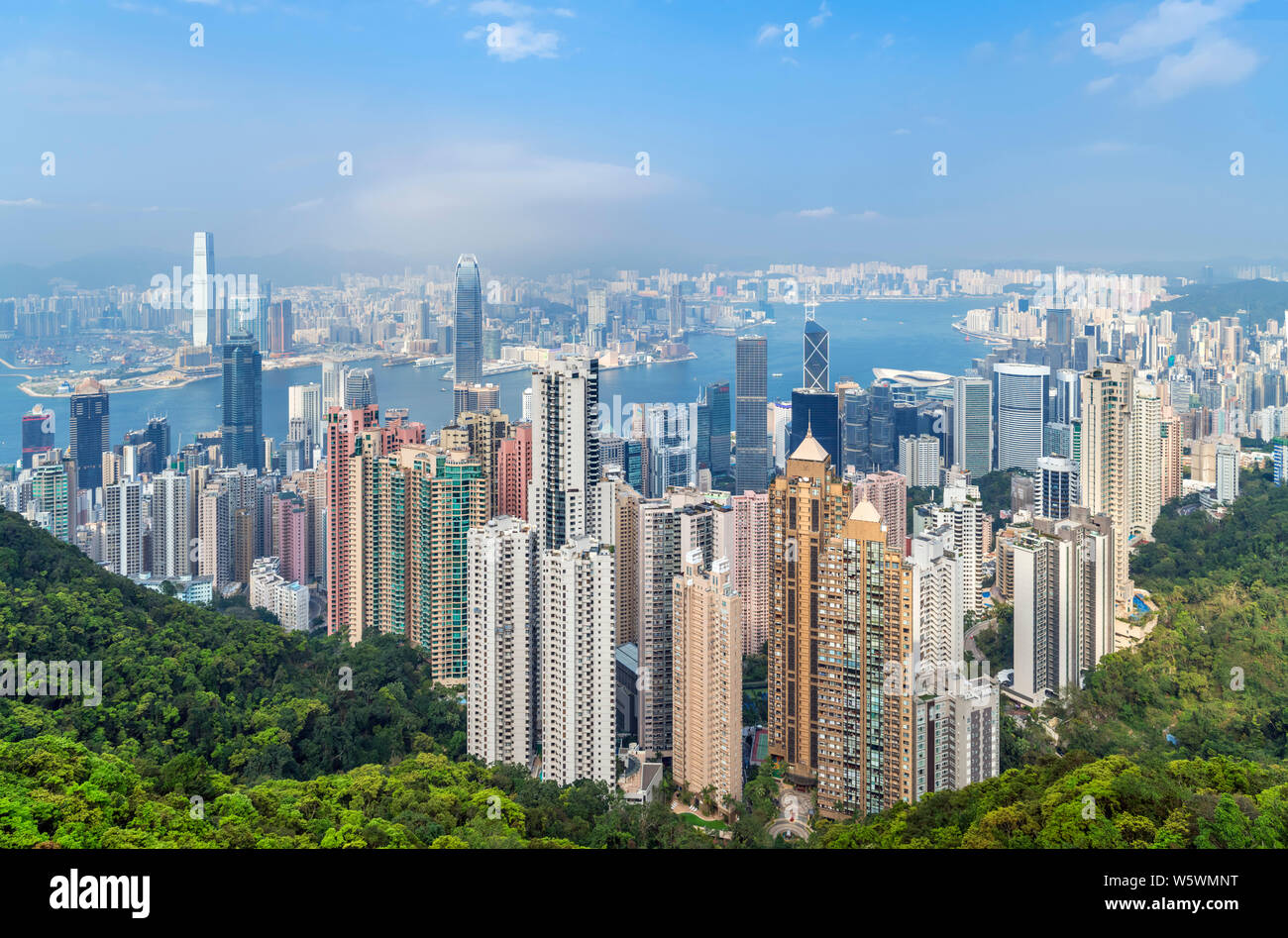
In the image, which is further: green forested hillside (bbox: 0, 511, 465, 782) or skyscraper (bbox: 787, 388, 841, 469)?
skyscraper (bbox: 787, 388, 841, 469)

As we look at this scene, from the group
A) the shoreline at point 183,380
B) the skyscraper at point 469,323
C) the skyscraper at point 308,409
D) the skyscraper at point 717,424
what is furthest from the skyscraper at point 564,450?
the skyscraper at point 308,409

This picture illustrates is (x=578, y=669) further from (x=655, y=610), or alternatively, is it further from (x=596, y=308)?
(x=596, y=308)

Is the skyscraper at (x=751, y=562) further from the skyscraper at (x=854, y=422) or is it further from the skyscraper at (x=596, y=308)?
the skyscraper at (x=854, y=422)

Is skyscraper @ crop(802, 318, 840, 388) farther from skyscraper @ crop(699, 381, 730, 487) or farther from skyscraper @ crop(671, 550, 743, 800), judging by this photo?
skyscraper @ crop(671, 550, 743, 800)

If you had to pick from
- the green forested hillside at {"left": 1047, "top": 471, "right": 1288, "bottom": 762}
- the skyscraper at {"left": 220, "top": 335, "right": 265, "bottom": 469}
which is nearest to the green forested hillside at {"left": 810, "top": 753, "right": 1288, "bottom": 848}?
the green forested hillside at {"left": 1047, "top": 471, "right": 1288, "bottom": 762}

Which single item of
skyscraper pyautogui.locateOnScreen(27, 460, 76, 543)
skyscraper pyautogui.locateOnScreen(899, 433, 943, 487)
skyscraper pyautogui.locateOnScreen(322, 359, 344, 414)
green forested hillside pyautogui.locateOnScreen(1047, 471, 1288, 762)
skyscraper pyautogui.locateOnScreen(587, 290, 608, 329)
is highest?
skyscraper pyautogui.locateOnScreen(587, 290, 608, 329)
